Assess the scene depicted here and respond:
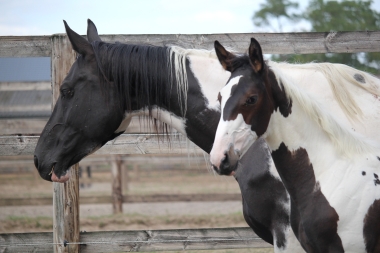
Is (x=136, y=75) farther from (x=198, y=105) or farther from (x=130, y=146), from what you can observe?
(x=130, y=146)

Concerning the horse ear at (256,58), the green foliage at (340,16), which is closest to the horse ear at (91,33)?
the horse ear at (256,58)

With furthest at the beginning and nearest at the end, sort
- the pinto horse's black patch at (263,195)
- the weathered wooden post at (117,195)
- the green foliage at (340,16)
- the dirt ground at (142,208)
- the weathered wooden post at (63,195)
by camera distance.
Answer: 1. the green foliage at (340,16)
2. the weathered wooden post at (117,195)
3. the dirt ground at (142,208)
4. the weathered wooden post at (63,195)
5. the pinto horse's black patch at (263,195)

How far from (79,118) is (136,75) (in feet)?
1.49

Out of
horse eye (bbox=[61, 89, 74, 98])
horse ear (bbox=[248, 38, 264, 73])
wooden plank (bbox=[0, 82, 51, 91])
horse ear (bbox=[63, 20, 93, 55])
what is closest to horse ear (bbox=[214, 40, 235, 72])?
horse ear (bbox=[248, 38, 264, 73])

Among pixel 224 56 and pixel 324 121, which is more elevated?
pixel 224 56

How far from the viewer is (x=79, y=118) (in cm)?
342

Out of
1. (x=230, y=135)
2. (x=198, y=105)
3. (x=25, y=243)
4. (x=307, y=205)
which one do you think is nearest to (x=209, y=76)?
(x=198, y=105)

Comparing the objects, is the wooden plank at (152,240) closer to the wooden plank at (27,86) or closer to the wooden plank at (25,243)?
the wooden plank at (25,243)

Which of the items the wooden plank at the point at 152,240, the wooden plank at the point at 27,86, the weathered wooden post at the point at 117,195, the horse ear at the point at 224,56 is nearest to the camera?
the horse ear at the point at 224,56

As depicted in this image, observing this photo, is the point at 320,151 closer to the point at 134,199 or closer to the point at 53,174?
the point at 53,174

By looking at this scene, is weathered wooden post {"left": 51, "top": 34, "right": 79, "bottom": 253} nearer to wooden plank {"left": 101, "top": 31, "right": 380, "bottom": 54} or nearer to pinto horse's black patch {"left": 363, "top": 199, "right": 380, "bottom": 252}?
wooden plank {"left": 101, "top": 31, "right": 380, "bottom": 54}

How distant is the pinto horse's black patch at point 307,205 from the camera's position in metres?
2.75

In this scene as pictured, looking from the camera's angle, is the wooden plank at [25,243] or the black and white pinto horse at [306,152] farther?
the wooden plank at [25,243]

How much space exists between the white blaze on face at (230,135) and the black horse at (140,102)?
545mm
